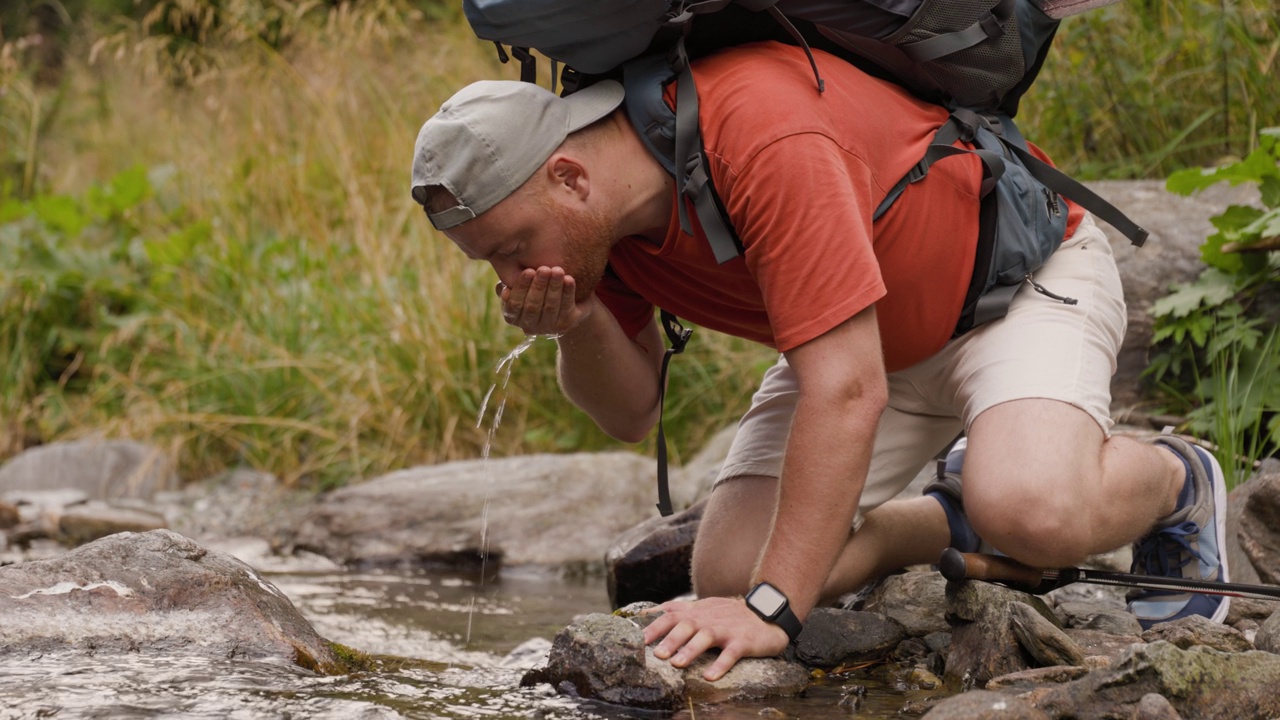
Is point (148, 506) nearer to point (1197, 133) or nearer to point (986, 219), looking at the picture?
point (986, 219)

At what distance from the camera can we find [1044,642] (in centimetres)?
245

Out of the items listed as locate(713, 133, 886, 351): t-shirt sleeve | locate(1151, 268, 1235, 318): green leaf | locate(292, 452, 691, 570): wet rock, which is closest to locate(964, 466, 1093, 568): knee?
locate(713, 133, 886, 351): t-shirt sleeve

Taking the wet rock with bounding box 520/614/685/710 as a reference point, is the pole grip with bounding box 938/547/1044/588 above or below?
below

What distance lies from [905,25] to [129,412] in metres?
4.97

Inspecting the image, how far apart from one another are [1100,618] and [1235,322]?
4.65 feet

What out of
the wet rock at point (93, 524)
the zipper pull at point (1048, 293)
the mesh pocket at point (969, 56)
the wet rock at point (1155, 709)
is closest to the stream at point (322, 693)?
the wet rock at point (1155, 709)

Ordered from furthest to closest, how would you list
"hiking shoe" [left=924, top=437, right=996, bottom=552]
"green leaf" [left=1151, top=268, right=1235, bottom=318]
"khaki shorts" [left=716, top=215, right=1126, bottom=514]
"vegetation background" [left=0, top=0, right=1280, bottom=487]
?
"vegetation background" [left=0, top=0, right=1280, bottom=487] → "green leaf" [left=1151, top=268, right=1235, bottom=318] → "hiking shoe" [left=924, top=437, right=996, bottom=552] → "khaki shorts" [left=716, top=215, right=1126, bottom=514]

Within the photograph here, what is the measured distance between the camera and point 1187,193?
384 centimetres

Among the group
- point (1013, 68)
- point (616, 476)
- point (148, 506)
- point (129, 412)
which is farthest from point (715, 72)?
point (129, 412)

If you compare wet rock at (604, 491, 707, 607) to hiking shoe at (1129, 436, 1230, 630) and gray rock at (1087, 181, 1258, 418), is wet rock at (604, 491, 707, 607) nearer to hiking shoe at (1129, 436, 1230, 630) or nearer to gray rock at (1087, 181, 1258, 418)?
hiking shoe at (1129, 436, 1230, 630)

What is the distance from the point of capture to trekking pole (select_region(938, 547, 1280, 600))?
2.68 metres

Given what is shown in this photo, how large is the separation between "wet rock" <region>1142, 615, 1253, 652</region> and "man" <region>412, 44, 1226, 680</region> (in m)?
0.24

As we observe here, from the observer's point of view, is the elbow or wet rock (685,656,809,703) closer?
wet rock (685,656,809,703)

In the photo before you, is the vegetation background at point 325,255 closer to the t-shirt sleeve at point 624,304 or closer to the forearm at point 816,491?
the t-shirt sleeve at point 624,304
